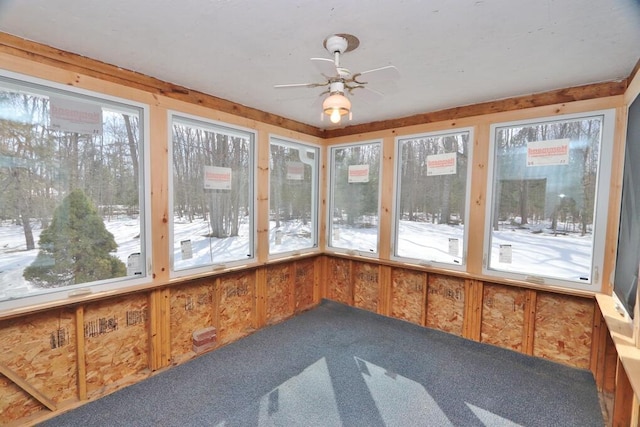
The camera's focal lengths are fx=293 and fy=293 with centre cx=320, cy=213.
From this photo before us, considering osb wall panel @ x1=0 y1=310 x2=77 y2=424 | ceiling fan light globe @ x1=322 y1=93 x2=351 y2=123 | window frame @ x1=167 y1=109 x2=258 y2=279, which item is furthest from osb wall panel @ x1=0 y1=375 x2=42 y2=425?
ceiling fan light globe @ x1=322 y1=93 x2=351 y2=123

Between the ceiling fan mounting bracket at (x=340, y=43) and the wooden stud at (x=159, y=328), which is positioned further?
the wooden stud at (x=159, y=328)

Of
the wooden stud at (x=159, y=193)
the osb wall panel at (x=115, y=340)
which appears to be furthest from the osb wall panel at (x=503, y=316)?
the osb wall panel at (x=115, y=340)

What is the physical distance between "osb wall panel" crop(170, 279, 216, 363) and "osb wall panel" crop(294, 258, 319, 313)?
1.21 meters

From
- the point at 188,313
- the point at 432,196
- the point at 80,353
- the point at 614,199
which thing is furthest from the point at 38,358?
the point at 614,199

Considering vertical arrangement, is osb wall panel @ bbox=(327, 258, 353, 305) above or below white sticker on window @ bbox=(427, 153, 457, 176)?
below

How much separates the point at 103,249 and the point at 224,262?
1.07 metres

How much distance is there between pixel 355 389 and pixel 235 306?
1514mm

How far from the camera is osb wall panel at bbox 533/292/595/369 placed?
2541 mm

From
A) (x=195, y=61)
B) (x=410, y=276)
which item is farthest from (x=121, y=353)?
(x=410, y=276)

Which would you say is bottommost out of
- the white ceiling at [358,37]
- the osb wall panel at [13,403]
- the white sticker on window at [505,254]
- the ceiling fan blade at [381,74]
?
the osb wall panel at [13,403]

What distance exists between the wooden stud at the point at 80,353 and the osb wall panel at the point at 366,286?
2865mm

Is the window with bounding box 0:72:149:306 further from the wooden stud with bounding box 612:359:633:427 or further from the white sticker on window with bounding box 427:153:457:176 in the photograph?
the wooden stud with bounding box 612:359:633:427

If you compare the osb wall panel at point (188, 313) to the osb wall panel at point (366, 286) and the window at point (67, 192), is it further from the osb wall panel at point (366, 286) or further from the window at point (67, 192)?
the osb wall panel at point (366, 286)

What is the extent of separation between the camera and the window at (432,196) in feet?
10.3
